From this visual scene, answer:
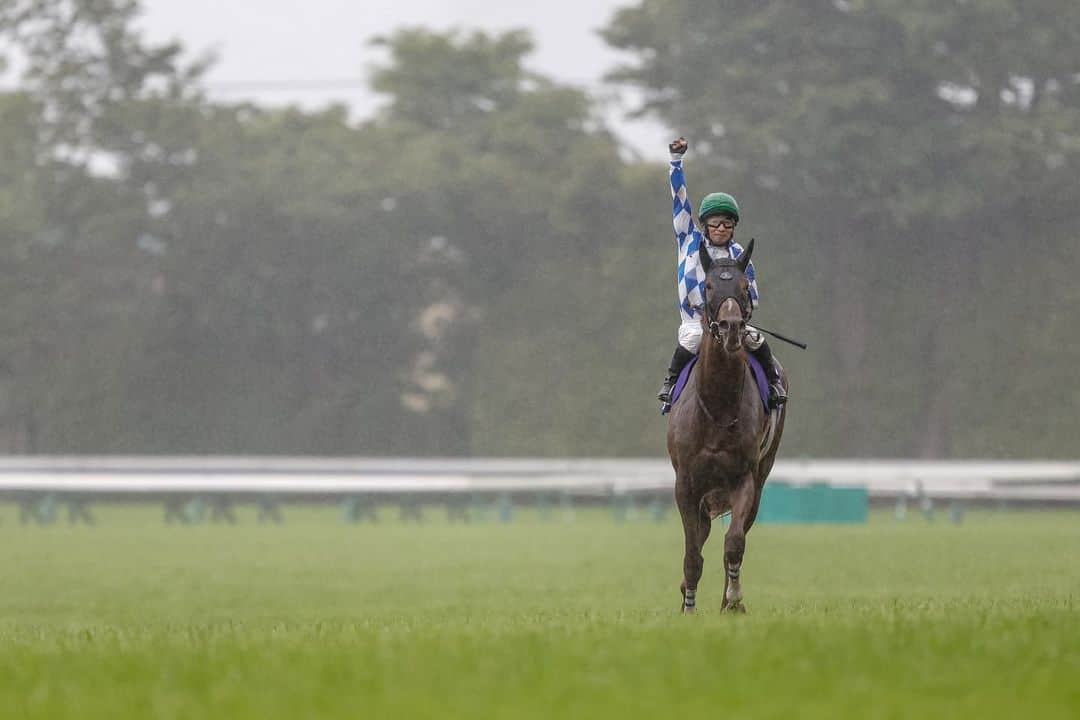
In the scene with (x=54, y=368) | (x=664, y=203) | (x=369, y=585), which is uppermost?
(x=664, y=203)

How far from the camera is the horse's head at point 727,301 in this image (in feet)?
35.1

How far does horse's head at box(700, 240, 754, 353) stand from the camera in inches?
421

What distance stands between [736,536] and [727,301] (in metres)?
1.37

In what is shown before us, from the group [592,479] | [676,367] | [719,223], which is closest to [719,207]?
[719,223]

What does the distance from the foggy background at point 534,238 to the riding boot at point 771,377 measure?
2846cm

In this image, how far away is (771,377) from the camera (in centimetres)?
1182

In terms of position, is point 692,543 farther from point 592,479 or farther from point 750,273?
point 592,479

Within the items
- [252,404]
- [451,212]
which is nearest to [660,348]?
[451,212]

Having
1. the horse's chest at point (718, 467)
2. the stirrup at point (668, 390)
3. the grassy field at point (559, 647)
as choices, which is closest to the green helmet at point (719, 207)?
the stirrup at point (668, 390)

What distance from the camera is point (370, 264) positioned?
46625 millimetres

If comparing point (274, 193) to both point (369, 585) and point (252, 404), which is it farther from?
point (369, 585)

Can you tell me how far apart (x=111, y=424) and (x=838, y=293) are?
1649cm

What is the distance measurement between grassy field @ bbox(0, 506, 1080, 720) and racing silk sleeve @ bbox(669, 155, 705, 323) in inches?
70.6

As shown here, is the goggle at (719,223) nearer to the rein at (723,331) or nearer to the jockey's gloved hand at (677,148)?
the rein at (723,331)
